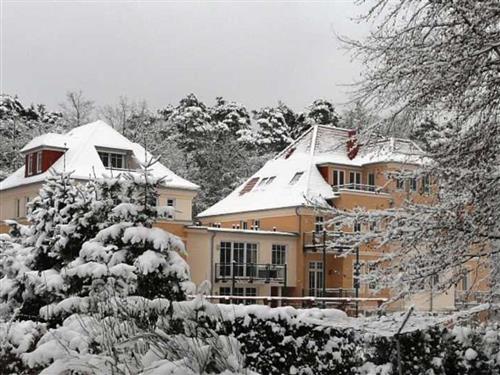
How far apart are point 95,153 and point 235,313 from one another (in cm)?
3222

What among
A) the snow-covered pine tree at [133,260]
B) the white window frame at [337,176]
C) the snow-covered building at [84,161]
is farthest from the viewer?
the white window frame at [337,176]

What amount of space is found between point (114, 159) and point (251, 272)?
30.6 feet

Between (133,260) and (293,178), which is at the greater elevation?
(293,178)

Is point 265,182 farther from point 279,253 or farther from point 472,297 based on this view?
point 472,297

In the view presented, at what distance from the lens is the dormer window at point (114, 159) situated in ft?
133

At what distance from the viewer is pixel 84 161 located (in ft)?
127

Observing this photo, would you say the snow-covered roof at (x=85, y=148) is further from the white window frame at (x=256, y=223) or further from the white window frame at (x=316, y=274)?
the white window frame at (x=316, y=274)

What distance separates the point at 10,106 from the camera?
56969 millimetres

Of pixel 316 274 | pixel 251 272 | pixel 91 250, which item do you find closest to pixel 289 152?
pixel 316 274

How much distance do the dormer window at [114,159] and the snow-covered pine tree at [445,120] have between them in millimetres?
30482

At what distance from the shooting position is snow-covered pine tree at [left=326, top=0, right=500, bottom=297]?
9742mm

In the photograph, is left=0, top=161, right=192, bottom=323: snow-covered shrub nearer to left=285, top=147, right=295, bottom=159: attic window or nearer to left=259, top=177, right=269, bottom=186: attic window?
left=259, top=177, right=269, bottom=186: attic window

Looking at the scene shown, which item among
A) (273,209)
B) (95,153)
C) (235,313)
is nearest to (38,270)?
(235,313)

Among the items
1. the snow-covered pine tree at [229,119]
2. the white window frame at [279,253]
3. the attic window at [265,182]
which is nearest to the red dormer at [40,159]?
the attic window at [265,182]
